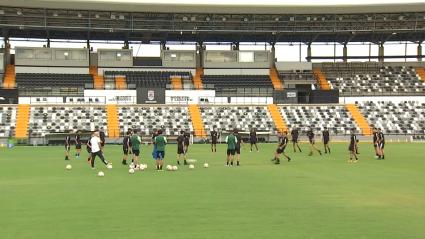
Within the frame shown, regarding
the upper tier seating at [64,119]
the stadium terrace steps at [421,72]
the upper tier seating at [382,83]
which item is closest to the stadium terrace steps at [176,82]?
the upper tier seating at [64,119]

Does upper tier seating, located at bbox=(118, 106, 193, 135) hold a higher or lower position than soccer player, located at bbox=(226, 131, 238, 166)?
higher

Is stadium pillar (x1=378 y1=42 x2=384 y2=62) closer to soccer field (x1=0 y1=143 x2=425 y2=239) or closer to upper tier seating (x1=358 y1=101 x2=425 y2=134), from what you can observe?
upper tier seating (x1=358 y1=101 x2=425 y2=134)

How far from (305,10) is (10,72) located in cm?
3624

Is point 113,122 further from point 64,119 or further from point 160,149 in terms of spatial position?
point 160,149

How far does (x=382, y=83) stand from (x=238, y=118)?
20.5 meters

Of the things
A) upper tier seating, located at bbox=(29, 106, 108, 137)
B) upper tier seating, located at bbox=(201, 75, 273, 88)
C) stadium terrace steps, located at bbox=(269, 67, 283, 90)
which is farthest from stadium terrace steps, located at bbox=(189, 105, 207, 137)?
stadium terrace steps, located at bbox=(269, 67, 283, 90)

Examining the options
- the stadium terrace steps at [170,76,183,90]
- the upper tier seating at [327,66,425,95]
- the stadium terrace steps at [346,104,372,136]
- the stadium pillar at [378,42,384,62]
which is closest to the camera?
the stadium terrace steps at [346,104,372,136]

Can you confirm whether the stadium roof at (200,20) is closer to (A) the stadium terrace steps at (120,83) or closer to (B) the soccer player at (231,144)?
(A) the stadium terrace steps at (120,83)

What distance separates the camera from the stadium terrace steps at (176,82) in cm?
6352

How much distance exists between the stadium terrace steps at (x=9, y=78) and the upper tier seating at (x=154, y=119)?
41.8ft

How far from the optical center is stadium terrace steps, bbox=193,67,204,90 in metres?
64.4

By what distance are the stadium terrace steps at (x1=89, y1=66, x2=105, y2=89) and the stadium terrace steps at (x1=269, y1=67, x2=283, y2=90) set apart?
20.8 m

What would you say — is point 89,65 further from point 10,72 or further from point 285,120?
point 285,120

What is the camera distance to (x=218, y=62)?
69.6 m
